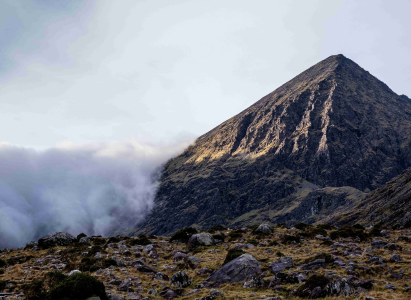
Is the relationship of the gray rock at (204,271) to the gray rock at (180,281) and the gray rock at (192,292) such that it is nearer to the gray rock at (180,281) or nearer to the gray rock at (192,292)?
the gray rock at (180,281)

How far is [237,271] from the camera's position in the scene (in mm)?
20266

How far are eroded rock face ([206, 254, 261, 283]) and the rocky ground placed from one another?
0.07 metres

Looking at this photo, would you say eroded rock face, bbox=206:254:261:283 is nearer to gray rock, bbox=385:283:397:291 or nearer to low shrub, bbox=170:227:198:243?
gray rock, bbox=385:283:397:291

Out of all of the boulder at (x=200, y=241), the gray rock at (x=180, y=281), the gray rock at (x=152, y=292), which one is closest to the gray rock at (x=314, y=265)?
the gray rock at (x=180, y=281)

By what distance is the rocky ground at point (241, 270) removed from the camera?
628 inches

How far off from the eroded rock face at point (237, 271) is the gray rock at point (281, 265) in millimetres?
1233

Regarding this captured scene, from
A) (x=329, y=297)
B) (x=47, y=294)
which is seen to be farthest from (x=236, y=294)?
(x=47, y=294)

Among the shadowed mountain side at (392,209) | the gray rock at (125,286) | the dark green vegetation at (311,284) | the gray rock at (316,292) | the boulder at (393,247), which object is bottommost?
the shadowed mountain side at (392,209)

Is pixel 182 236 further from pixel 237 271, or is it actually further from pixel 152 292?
pixel 152 292

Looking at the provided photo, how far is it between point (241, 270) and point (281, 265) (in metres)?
3.62

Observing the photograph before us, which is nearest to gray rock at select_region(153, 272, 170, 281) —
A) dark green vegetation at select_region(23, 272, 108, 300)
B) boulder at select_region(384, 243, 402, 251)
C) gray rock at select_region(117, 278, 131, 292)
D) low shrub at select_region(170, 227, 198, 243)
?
gray rock at select_region(117, 278, 131, 292)

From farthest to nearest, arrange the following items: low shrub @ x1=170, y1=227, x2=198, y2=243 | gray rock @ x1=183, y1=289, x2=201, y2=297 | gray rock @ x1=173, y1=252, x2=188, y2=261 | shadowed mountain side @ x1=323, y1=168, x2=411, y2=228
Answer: shadowed mountain side @ x1=323, y1=168, x2=411, y2=228
low shrub @ x1=170, y1=227, x2=198, y2=243
gray rock @ x1=173, y1=252, x2=188, y2=261
gray rock @ x1=183, y1=289, x2=201, y2=297

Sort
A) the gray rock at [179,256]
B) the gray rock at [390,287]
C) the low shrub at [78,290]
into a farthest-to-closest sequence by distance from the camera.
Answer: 1. the gray rock at [179,256]
2. the low shrub at [78,290]
3. the gray rock at [390,287]

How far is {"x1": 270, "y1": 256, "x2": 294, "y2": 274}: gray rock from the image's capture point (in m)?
20.9
